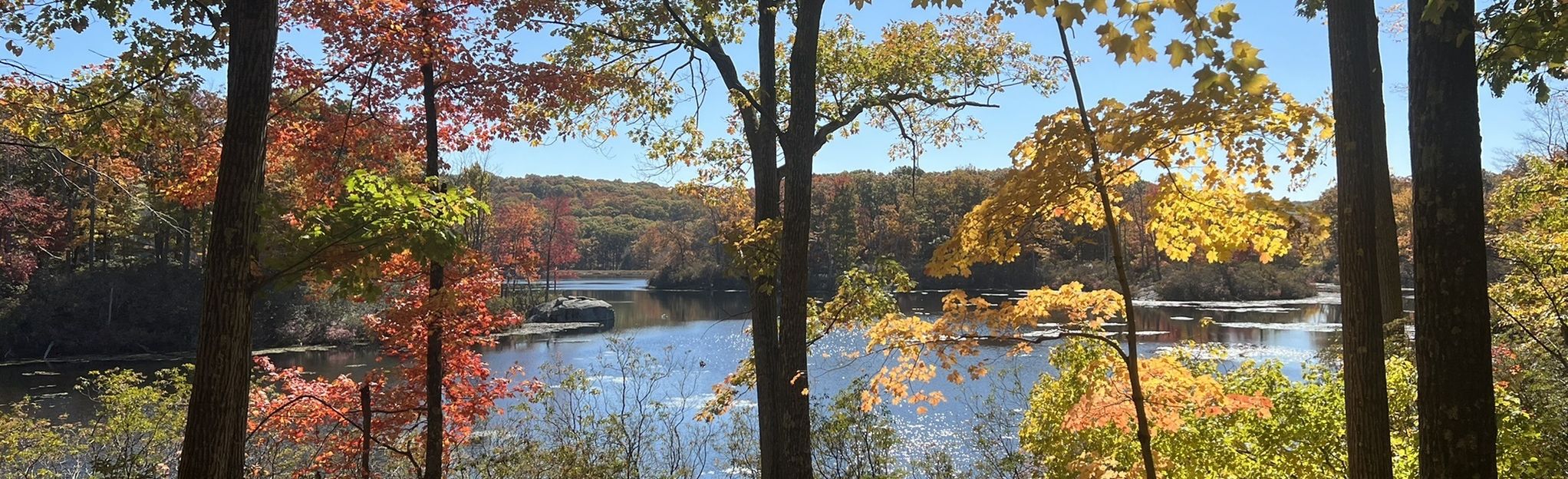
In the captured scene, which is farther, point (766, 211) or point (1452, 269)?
point (766, 211)

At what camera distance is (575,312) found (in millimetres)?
29484

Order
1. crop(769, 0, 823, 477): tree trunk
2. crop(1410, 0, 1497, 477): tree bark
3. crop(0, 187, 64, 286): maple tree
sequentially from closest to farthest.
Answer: crop(1410, 0, 1497, 477): tree bark, crop(769, 0, 823, 477): tree trunk, crop(0, 187, 64, 286): maple tree

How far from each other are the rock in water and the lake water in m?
0.84

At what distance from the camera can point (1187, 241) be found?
3186 mm

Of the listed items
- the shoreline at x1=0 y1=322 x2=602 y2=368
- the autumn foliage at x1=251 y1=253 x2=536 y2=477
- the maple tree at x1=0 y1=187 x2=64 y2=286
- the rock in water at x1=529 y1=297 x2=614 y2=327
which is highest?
the maple tree at x1=0 y1=187 x2=64 y2=286

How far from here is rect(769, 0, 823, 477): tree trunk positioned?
516cm

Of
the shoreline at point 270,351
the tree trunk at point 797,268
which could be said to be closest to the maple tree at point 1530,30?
Answer: the tree trunk at point 797,268

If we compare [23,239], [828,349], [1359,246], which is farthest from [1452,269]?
[23,239]

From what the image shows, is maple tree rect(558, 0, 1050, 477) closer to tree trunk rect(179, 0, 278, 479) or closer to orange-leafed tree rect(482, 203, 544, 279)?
tree trunk rect(179, 0, 278, 479)

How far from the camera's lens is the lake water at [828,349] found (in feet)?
41.7

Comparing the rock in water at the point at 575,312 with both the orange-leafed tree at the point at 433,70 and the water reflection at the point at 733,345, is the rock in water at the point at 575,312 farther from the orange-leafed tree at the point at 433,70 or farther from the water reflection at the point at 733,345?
the orange-leafed tree at the point at 433,70

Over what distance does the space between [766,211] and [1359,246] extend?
4042 millimetres

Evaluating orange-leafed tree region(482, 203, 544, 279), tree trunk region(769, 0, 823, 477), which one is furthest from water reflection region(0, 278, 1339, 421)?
orange-leafed tree region(482, 203, 544, 279)

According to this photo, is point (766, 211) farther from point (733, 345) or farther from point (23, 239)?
point (23, 239)
